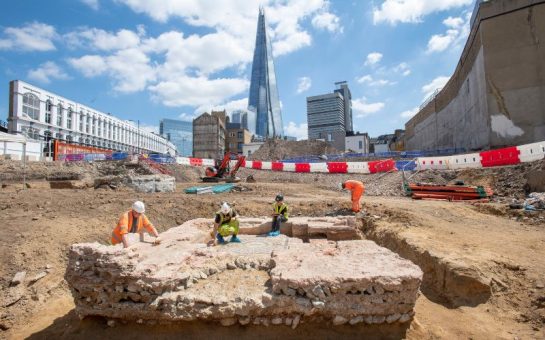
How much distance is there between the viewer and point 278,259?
448cm

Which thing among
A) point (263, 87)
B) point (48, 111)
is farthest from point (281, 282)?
point (263, 87)

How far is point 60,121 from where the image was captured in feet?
126

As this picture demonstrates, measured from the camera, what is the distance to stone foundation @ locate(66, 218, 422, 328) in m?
3.65

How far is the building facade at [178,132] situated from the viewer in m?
121

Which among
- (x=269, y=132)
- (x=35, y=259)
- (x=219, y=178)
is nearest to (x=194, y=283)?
(x=35, y=259)

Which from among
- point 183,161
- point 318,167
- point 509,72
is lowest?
point 318,167

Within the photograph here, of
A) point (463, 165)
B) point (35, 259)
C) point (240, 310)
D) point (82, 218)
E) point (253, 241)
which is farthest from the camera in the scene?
point (463, 165)

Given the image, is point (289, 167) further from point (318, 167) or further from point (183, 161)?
point (183, 161)

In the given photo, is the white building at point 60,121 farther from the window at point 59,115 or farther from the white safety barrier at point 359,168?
the white safety barrier at point 359,168

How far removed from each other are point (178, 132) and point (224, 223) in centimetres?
12555

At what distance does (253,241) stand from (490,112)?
17705mm

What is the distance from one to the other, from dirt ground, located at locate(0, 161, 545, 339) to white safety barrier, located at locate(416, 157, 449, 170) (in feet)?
30.5

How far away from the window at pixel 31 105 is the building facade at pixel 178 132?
8419 cm

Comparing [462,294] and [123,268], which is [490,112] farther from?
[123,268]
